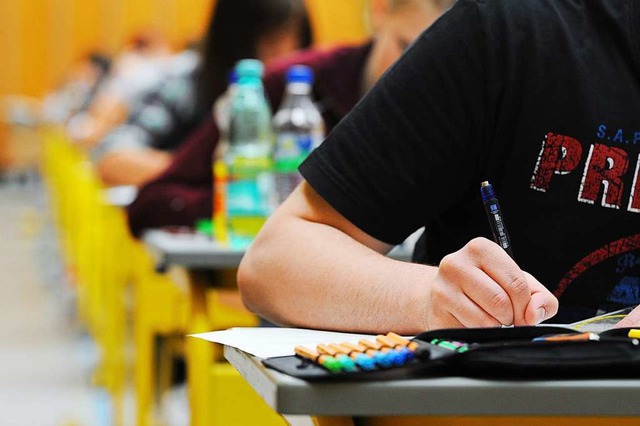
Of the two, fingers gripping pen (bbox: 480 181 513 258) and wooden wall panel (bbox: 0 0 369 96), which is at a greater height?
fingers gripping pen (bbox: 480 181 513 258)

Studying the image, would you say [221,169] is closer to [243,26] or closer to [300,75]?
[300,75]

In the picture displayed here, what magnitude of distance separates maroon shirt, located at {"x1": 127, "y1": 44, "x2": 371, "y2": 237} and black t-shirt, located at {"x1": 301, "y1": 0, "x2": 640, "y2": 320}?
124cm

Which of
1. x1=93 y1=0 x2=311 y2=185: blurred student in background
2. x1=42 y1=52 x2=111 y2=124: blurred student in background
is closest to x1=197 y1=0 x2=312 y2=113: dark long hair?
x1=93 y1=0 x2=311 y2=185: blurred student in background

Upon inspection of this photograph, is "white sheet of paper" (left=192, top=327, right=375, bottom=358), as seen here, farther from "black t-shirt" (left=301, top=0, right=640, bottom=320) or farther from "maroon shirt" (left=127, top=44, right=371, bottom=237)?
"maroon shirt" (left=127, top=44, right=371, bottom=237)

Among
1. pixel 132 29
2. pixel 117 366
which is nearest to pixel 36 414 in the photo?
pixel 117 366

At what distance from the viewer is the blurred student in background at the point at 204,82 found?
3324 millimetres

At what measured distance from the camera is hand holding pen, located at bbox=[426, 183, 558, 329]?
90cm

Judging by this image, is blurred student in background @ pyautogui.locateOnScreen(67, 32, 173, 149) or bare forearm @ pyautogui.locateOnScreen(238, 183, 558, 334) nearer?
bare forearm @ pyautogui.locateOnScreen(238, 183, 558, 334)

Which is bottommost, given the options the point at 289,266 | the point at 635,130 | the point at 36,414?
the point at 36,414

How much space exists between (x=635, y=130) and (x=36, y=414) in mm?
2982

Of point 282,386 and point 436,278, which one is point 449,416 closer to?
point 282,386

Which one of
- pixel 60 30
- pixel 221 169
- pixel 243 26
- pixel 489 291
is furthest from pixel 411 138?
pixel 60 30

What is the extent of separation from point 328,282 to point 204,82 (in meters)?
2.47

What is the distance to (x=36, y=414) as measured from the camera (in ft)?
12.3
